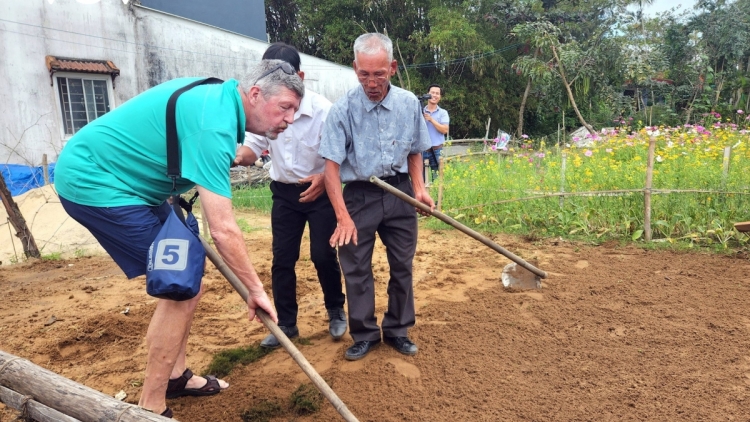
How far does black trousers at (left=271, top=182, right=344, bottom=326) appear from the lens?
3.19m

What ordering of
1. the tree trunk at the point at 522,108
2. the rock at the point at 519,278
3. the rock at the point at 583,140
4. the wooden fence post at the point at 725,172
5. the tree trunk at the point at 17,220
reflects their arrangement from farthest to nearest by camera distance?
the tree trunk at the point at 522,108 < the rock at the point at 583,140 < the tree trunk at the point at 17,220 < the wooden fence post at the point at 725,172 < the rock at the point at 519,278

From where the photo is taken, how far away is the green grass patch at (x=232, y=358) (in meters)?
3.02

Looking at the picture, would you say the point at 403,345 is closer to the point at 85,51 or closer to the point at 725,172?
the point at 725,172

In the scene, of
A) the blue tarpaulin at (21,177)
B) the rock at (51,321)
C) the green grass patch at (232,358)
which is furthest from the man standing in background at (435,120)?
the blue tarpaulin at (21,177)

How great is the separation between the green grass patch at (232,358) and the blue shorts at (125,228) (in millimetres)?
994

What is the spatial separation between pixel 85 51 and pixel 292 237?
427 inches

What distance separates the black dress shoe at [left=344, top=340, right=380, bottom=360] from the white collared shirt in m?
1.04

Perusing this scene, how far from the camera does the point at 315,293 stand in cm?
439

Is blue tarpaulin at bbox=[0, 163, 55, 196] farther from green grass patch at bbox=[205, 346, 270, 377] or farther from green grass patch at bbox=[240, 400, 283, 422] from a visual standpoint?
green grass patch at bbox=[240, 400, 283, 422]

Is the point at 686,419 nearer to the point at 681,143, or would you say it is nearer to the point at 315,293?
the point at 315,293

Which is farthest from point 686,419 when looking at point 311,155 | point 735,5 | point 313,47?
point 313,47

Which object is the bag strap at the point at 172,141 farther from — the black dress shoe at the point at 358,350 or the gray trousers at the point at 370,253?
the black dress shoe at the point at 358,350

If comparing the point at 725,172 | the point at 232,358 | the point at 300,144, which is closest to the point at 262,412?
the point at 232,358

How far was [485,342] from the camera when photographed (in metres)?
3.25
